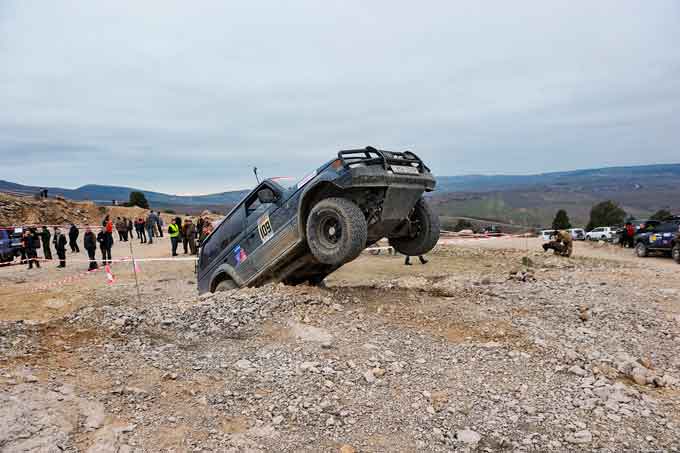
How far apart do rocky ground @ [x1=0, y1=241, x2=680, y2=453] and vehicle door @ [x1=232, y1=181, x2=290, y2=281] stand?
65 centimetres

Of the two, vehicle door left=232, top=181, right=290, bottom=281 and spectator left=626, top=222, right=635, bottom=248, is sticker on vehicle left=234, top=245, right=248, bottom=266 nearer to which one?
vehicle door left=232, top=181, right=290, bottom=281

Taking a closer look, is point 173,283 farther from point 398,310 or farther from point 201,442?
point 201,442

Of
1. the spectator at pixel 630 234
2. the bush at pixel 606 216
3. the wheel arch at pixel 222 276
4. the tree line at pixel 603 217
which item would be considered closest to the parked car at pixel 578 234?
the tree line at pixel 603 217

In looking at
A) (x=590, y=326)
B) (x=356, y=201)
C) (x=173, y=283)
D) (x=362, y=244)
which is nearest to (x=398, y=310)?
(x=362, y=244)

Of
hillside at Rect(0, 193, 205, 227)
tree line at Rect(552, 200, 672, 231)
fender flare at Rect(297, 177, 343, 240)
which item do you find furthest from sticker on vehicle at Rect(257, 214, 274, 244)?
tree line at Rect(552, 200, 672, 231)

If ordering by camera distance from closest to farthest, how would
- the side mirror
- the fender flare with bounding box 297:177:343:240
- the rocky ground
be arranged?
the rocky ground < the fender flare with bounding box 297:177:343:240 < the side mirror

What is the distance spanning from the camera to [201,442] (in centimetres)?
350

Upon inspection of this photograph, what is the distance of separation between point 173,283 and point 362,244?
8677 millimetres

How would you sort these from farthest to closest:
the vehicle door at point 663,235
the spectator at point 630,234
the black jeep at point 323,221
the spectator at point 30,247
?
1. the spectator at point 630,234
2. the vehicle door at point 663,235
3. the spectator at point 30,247
4. the black jeep at point 323,221

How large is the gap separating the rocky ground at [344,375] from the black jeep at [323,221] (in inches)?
27.4

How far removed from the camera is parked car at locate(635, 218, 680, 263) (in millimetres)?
17766

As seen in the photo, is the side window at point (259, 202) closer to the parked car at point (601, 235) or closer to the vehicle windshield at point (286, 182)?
the vehicle windshield at point (286, 182)

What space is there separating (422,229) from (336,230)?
1.88 m

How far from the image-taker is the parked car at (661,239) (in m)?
17.8
